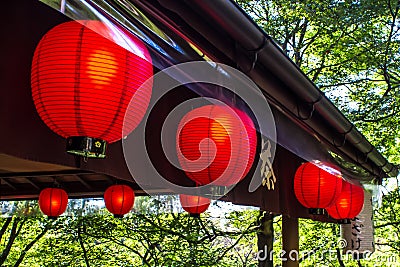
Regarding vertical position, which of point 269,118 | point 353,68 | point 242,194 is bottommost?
point 242,194

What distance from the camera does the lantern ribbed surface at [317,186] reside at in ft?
14.2

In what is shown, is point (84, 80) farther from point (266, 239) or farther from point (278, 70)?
point (266, 239)

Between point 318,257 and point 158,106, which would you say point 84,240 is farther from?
point 158,106

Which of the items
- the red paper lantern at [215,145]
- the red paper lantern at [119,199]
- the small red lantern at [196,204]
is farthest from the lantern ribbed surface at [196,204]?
the red paper lantern at [215,145]

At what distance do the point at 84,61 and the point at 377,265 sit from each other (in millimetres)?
9485

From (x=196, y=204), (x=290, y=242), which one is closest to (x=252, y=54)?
(x=196, y=204)

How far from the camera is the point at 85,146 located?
1.89 m

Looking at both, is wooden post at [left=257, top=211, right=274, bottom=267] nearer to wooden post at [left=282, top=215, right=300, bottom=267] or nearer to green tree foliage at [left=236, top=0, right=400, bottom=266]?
green tree foliage at [left=236, top=0, right=400, bottom=266]

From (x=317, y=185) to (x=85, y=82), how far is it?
9.85 ft

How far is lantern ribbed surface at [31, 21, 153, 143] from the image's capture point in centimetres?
182

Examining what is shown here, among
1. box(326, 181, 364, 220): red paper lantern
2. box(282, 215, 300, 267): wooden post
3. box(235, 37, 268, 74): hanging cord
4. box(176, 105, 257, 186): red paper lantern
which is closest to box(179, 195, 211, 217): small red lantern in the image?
box(326, 181, 364, 220): red paper lantern

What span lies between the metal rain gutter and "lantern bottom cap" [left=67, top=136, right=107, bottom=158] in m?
0.73

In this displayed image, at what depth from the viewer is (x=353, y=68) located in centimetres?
873

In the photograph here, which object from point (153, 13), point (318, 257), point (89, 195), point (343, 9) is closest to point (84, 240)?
point (89, 195)
